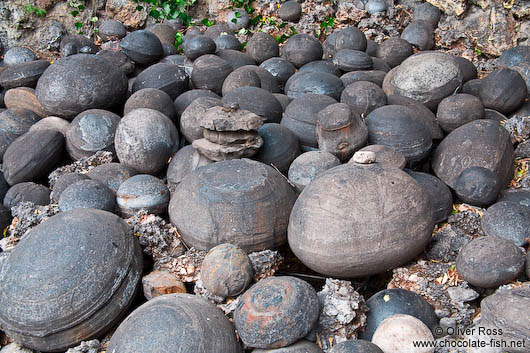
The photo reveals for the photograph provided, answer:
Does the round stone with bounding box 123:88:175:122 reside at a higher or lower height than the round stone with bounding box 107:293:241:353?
higher

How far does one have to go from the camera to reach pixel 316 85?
6.96m

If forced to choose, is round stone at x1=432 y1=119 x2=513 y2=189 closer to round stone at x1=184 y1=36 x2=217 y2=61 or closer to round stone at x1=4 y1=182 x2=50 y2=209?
round stone at x1=184 y1=36 x2=217 y2=61

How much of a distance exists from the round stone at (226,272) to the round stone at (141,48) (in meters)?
5.22

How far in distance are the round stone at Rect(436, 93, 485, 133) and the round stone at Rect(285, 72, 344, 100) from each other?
1.55 m

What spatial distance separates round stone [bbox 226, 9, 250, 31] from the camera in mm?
10867

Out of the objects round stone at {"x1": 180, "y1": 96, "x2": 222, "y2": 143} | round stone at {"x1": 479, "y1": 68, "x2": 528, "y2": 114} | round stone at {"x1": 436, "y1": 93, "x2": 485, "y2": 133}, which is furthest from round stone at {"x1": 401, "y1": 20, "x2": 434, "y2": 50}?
round stone at {"x1": 180, "y1": 96, "x2": 222, "y2": 143}

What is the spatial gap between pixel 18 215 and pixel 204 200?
2.24m

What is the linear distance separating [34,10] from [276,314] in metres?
9.50

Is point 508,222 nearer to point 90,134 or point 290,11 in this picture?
point 90,134

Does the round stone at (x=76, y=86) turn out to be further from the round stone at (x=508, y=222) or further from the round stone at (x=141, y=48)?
the round stone at (x=508, y=222)

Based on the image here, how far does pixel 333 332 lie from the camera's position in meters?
3.51

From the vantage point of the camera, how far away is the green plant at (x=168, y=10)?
11.1 m

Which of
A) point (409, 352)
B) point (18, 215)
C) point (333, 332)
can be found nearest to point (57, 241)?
point (18, 215)

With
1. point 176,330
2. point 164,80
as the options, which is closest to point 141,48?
point 164,80
